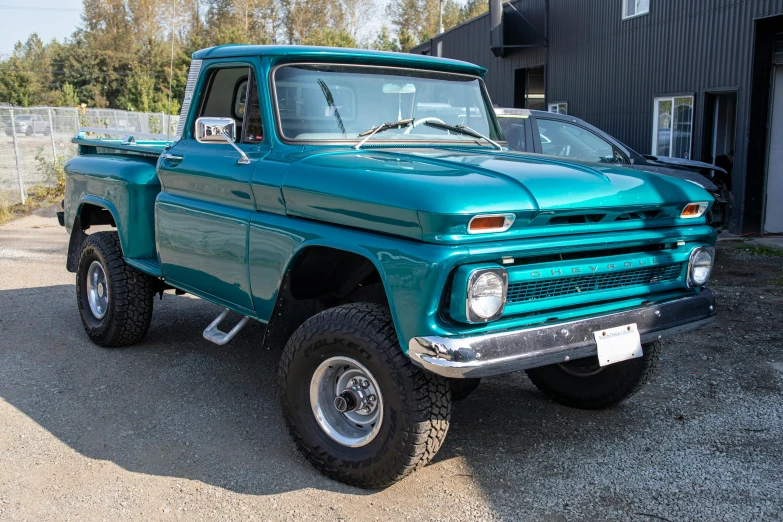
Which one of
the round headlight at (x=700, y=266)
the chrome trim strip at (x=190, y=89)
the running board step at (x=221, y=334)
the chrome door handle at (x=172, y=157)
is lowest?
the running board step at (x=221, y=334)

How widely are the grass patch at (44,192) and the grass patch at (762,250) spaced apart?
1123 centimetres

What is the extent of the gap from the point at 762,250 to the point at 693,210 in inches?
282

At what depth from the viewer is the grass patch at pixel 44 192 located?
1415cm

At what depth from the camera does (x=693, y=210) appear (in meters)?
4.08

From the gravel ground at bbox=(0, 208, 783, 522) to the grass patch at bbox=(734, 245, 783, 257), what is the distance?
434cm

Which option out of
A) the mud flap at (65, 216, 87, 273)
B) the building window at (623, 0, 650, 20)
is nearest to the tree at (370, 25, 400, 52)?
the building window at (623, 0, 650, 20)

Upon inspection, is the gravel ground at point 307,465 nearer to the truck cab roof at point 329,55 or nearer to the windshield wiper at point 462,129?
the windshield wiper at point 462,129

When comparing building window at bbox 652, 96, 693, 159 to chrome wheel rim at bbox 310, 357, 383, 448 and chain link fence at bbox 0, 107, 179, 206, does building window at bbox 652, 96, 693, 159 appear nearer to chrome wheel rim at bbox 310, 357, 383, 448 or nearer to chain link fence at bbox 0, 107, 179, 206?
chain link fence at bbox 0, 107, 179, 206

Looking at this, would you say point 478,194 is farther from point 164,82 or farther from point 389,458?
point 164,82

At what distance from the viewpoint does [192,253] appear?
187 inches

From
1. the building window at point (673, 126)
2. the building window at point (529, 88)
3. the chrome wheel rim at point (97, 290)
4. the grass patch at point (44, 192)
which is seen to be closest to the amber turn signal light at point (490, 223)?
the chrome wheel rim at point (97, 290)

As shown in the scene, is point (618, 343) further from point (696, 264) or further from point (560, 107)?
point (560, 107)

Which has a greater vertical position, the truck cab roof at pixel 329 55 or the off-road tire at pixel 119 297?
the truck cab roof at pixel 329 55

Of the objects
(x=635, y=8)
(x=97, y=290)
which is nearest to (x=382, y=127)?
(x=97, y=290)
